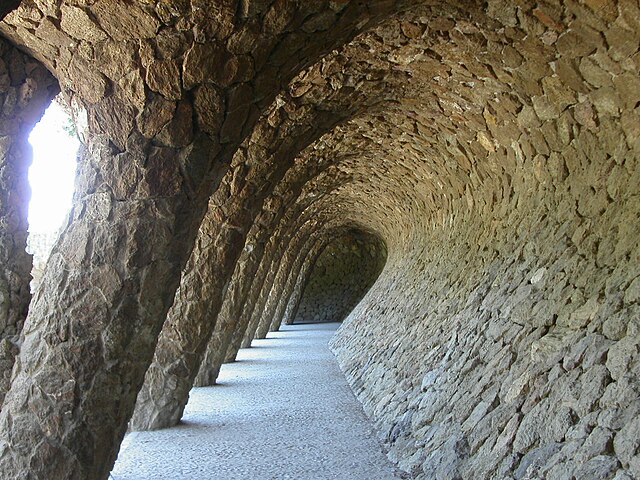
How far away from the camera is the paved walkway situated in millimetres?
5121

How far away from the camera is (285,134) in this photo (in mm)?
6543

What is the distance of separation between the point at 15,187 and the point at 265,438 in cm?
324

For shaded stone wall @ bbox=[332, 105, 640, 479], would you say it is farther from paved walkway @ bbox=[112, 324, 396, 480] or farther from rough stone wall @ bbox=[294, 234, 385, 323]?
rough stone wall @ bbox=[294, 234, 385, 323]

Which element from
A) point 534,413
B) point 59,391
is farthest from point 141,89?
point 534,413

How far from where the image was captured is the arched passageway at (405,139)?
323cm

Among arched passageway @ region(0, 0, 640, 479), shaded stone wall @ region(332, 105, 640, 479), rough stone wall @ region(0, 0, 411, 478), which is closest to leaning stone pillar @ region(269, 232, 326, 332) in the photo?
arched passageway @ region(0, 0, 640, 479)

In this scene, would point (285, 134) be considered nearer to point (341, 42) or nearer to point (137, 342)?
point (341, 42)

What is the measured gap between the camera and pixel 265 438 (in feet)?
20.5

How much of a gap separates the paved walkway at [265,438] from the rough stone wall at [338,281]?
14790mm

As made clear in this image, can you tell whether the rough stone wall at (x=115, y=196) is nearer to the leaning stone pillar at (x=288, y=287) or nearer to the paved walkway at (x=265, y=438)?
the paved walkway at (x=265, y=438)

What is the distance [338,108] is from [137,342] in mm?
3748

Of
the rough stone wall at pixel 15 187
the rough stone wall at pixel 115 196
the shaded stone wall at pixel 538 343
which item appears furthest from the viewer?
the rough stone wall at pixel 15 187

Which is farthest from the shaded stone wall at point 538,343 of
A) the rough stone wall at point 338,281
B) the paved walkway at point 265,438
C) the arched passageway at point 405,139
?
the rough stone wall at point 338,281

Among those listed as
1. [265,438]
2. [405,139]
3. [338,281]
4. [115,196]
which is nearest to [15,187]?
[115,196]
